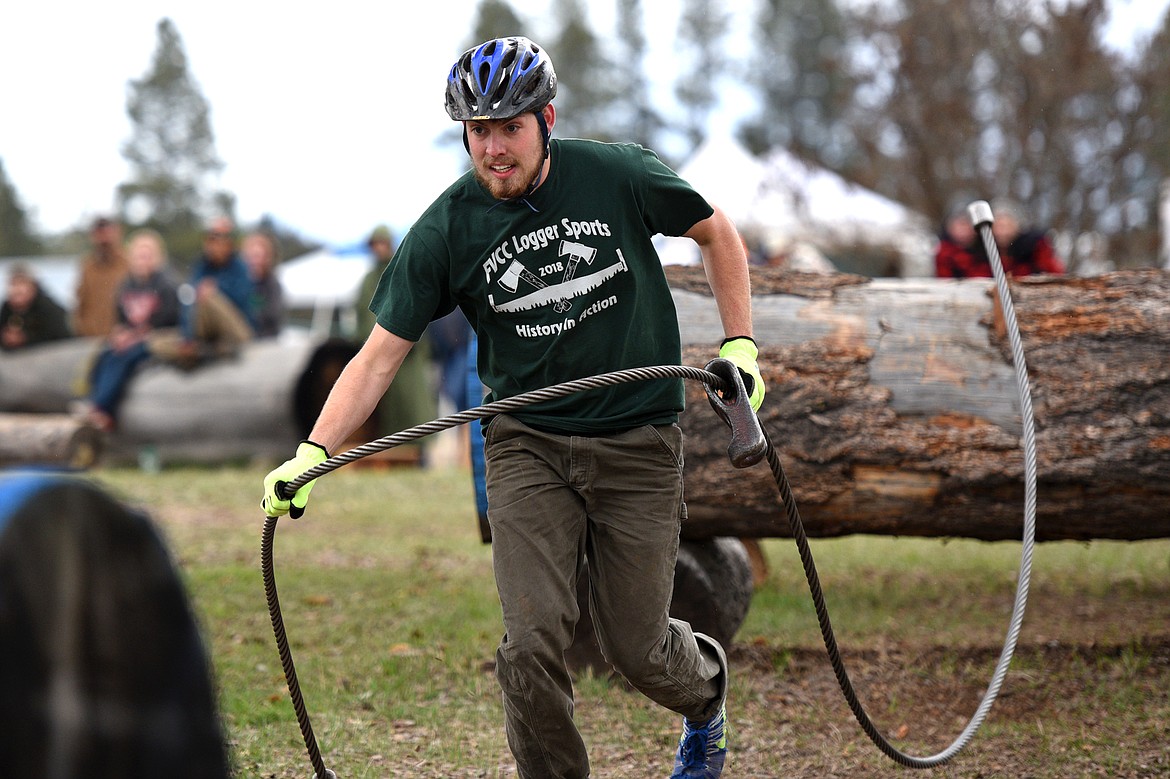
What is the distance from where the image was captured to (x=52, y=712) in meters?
2.03

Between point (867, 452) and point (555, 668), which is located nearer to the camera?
point (555, 668)

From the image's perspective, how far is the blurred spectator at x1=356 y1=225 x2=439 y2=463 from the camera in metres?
12.3

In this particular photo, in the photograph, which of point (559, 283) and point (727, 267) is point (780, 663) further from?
point (559, 283)

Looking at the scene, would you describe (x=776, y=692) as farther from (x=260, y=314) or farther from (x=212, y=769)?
(x=260, y=314)

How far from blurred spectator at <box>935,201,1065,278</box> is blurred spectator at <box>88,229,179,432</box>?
751cm

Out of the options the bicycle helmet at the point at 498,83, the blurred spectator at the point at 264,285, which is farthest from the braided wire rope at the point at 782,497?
the blurred spectator at the point at 264,285

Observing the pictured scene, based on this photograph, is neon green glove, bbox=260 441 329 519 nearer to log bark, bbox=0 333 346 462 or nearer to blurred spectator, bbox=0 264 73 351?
log bark, bbox=0 333 346 462

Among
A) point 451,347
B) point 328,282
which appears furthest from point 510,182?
point 328,282

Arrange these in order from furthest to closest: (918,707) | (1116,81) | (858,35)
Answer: (858,35), (1116,81), (918,707)

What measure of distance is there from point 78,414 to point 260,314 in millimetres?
2165

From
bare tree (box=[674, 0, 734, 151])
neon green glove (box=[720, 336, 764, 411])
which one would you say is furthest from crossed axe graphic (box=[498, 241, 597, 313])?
bare tree (box=[674, 0, 734, 151])

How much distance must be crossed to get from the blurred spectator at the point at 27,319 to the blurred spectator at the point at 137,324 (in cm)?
180

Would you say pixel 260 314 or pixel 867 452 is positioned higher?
pixel 260 314

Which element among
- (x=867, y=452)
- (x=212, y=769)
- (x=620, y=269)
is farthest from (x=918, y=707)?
(x=212, y=769)
